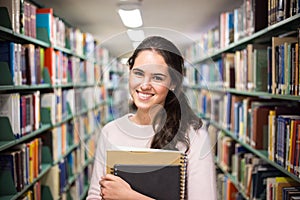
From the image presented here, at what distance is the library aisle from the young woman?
0.08m

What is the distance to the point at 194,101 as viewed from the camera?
1.48m

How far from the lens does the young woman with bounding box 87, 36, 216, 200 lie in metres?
1.20

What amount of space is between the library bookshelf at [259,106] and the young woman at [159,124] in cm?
10

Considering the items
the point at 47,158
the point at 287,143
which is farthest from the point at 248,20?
the point at 47,158

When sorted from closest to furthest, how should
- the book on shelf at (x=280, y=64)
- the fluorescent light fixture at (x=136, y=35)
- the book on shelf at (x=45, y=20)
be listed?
the fluorescent light fixture at (x=136, y=35) → the book on shelf at (x=280, y=64) → the book on shelf at (x=45, y=20)

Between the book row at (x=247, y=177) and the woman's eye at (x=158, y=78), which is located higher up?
the woman's eye at (x=158, y=78)

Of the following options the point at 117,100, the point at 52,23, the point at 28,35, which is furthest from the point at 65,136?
the point at 117,100

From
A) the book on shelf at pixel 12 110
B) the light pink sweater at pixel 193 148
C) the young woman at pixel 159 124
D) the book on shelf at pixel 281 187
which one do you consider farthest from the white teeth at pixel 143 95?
the book on shelf at pixel 12 110

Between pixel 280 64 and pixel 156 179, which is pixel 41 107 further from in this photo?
pixel 156 179

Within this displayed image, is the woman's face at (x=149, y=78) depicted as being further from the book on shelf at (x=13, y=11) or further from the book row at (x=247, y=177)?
the book on shelf at (x=13, y=11)

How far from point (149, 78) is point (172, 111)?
171mm

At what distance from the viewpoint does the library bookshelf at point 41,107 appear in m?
2.10

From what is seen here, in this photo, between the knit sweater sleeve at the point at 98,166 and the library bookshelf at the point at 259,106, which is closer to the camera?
the knit sweater sleeve at the point at 98,166

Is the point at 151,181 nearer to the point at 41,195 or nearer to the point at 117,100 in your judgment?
the point at 117,100
